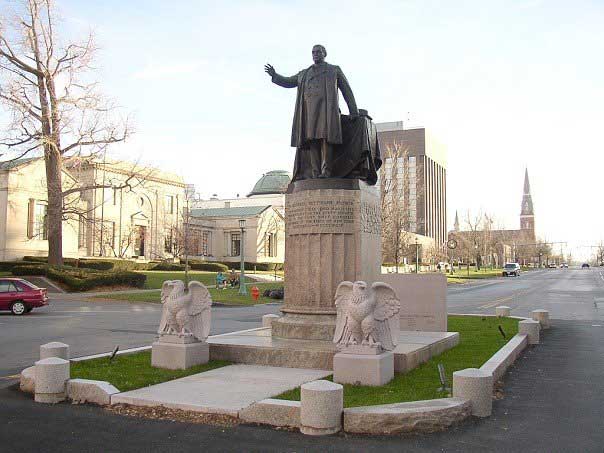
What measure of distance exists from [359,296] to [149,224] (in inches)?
2799

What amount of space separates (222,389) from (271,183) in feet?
351

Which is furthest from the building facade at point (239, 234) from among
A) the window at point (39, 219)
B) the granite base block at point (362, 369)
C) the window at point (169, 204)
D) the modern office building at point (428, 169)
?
the granite base block at point (362, 369)

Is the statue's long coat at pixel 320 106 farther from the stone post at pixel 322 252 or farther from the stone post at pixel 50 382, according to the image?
the stone post at pixel 50 382

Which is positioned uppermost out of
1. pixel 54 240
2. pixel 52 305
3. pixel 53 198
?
pixel 53 198

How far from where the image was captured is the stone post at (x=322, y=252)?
11000mm

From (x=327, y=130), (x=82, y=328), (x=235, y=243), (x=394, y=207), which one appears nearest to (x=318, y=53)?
(x=327, y=130)

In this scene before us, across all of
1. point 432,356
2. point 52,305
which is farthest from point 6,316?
point 432,356

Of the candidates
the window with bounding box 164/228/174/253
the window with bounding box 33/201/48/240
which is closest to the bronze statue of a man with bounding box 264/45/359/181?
the window with bounding box 33/201/48/240

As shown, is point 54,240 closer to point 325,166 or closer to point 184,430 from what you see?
point 325,166

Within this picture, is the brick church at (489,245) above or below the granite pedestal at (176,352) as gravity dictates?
above

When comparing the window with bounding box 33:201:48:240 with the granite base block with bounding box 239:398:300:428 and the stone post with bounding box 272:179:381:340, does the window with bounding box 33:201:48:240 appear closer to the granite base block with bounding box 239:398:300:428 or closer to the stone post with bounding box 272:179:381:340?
the stone post with bounding box 272:179:381:340

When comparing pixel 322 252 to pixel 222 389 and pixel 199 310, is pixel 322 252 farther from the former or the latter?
pixel 222 389

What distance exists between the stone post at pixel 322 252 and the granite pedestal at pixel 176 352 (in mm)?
1906

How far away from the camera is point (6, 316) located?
23.3 metres
